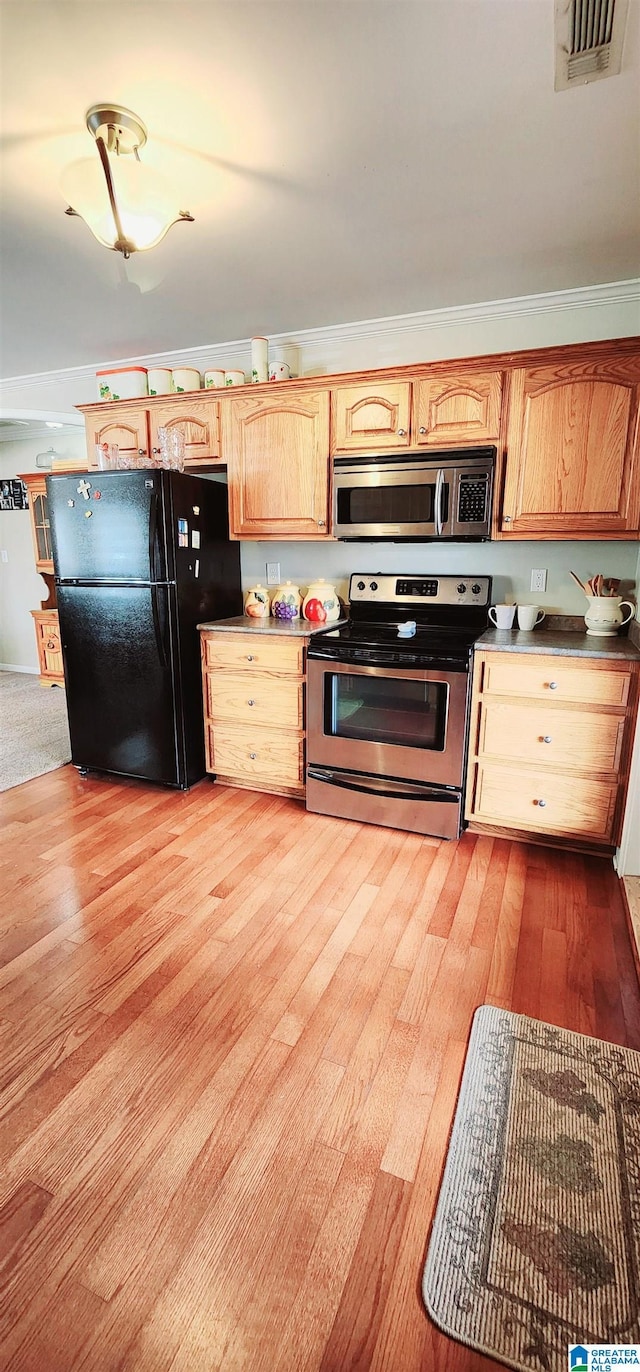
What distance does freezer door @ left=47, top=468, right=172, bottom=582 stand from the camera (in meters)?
2.71

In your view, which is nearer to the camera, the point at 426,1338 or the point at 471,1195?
the point at 426,1338

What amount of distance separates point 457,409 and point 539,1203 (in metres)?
2.64

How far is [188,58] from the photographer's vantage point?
1.42 m

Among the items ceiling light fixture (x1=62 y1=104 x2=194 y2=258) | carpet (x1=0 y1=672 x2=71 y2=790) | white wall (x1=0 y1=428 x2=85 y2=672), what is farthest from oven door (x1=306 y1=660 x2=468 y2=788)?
white wall (x1=0 y1=428 x2=85 y2=672)

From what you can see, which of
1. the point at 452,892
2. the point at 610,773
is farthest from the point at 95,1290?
the point at 610,773

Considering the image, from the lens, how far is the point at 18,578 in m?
5.75

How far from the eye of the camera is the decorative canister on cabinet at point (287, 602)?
312cm

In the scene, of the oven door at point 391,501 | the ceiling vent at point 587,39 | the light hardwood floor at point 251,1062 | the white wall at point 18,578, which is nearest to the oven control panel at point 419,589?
the oven door at point 391,501

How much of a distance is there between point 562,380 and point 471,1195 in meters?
2.66

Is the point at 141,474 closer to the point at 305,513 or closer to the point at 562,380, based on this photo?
the point at 305,513

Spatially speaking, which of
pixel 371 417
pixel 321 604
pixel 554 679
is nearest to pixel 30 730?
pixel 321 604

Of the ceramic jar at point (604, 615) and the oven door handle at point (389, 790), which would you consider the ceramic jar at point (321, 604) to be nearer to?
the oven door handle at point (389, 790)

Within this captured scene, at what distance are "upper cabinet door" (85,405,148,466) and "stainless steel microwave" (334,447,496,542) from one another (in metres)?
1.22

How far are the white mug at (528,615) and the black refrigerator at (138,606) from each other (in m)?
1.61
